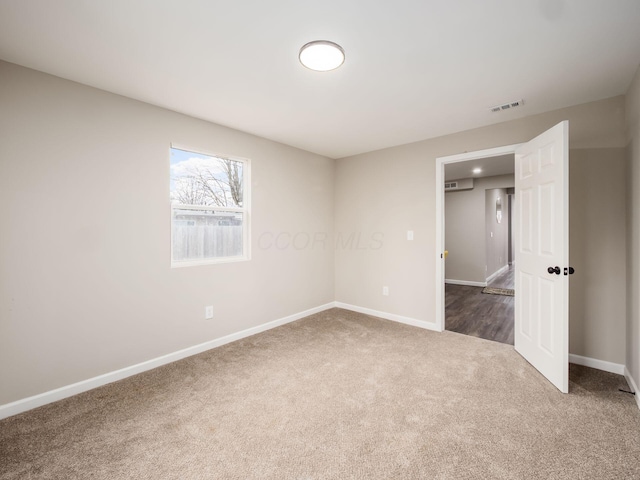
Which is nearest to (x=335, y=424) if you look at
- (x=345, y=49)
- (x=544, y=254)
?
(x=544, y=254)

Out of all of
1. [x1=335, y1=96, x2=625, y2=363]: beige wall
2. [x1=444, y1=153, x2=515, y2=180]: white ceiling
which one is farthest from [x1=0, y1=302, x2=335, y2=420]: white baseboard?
[x1=444, y1=153, x2=515, y2=180]: white ceiling

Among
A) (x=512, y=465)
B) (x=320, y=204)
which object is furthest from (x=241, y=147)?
(x=512, y=465)

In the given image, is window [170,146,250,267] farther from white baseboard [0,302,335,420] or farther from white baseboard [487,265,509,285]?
white baseboard [487,265,509,285]

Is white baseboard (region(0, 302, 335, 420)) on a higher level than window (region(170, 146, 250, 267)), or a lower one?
lower

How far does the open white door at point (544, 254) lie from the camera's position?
223cm

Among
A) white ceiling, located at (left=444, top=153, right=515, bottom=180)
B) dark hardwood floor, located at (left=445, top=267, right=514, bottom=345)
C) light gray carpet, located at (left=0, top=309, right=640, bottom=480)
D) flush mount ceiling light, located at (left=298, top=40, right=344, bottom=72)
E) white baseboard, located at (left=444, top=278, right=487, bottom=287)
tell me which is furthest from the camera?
white baseboard, located at (left=444, top=278, right=487, bottom=287)

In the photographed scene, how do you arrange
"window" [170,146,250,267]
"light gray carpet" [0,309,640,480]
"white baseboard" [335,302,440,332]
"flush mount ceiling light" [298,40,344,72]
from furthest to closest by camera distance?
"white baseboard" [335,302,440,332] → "window" [170,146,250,267] → "flush mount ceiling light" [298,40,344,72] → "light gray carpet" [0,309,640,480]

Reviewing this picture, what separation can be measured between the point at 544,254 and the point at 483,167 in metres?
3.33

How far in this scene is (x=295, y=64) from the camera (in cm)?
205

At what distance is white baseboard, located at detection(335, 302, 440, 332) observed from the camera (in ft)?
12.2

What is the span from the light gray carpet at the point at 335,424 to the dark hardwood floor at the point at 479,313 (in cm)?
84

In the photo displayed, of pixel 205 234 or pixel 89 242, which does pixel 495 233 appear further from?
pixel 89 242

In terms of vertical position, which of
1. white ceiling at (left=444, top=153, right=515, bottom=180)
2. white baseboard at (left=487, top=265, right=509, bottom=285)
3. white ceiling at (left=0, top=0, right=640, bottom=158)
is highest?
white ceiling at (left=444, top=153, right=515, bottom=180)

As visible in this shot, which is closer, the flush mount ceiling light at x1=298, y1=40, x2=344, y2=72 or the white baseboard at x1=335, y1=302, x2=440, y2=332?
the flush mount ceiling light at x1=298, y1=40, x2=344, y2=72
